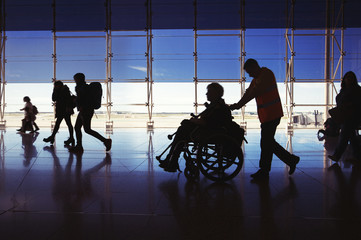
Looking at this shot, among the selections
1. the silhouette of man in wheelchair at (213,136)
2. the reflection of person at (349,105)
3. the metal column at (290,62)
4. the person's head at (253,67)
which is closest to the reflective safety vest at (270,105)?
the person's head at (253,67)

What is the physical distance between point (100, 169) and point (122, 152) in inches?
52.9

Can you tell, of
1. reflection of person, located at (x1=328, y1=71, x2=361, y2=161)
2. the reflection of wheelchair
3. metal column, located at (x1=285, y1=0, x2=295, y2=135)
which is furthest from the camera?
metal column, located at (x1=285, y1=0, x2=295, y2=135)

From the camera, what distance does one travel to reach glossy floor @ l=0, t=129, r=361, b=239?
1.73 m

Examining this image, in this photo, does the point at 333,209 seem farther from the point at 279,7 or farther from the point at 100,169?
the point at 279,7

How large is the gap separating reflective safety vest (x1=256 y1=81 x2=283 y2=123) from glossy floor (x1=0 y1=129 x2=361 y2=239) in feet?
1.92

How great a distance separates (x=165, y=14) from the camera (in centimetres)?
1082

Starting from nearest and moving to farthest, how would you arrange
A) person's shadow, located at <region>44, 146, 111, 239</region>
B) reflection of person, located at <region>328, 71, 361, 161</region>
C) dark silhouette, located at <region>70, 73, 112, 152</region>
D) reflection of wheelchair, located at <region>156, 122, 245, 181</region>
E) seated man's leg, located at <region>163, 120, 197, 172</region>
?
person's shadow, located at <region>44, 146, 111, 239</region>, reflection of wheelchair, located at <region>156, 122, 245, 181</region>, seated man's leg, located at <region>163, 120, 197, 172</region>, reflection of person, located at <region>328, 71, 361, 161</region>, dark silhouette, located at <region>70, 73, 112, 152</region>

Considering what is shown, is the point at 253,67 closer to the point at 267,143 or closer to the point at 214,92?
the point at 214,92

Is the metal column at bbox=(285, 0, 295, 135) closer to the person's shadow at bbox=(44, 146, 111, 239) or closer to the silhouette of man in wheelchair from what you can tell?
the person's shadow at bbox=(44, 146, 111, 239)

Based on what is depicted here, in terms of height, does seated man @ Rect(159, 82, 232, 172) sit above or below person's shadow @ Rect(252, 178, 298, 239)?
above

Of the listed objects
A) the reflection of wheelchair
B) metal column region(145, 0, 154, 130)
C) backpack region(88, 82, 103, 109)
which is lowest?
the reflection of wheelchair

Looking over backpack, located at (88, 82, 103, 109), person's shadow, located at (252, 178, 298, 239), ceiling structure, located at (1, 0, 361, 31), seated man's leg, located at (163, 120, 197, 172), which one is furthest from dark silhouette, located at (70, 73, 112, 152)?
ceiling structure, located at (1, 0, 361, 31)

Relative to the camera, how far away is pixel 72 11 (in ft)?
35.6

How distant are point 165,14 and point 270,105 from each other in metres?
8.58
